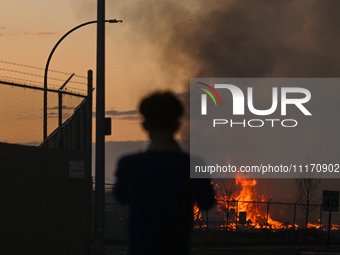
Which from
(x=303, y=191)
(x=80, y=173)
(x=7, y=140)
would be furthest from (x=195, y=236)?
(x=7, y=140)

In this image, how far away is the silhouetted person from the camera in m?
3.51

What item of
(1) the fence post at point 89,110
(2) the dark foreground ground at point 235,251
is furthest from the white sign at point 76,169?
(2) the dark foreground ground at point 235,251

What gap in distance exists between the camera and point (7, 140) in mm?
10492

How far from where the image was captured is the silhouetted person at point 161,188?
3512 millimetres

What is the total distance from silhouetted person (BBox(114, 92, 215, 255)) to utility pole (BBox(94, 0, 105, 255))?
8.90 metres

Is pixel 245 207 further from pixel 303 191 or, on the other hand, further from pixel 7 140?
pixel 7 140

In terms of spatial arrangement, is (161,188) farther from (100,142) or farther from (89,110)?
(89,110)

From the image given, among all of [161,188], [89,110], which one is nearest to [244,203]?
[89,110]

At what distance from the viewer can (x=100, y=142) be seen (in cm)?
1299

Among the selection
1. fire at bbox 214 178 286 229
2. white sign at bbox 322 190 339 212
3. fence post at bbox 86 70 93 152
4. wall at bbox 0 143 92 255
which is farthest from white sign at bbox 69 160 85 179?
fire at bbox 214 178 286 229

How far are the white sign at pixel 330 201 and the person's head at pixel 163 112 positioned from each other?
21806mm

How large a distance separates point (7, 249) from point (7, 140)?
2057mm

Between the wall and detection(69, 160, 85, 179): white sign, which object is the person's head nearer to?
the wall

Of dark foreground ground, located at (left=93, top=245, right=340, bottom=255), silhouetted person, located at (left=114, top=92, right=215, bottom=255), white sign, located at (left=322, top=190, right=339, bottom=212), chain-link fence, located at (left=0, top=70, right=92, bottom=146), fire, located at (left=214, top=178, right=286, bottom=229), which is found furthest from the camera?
fire, located at (left=214, top=178, right=286, bottom=229)
